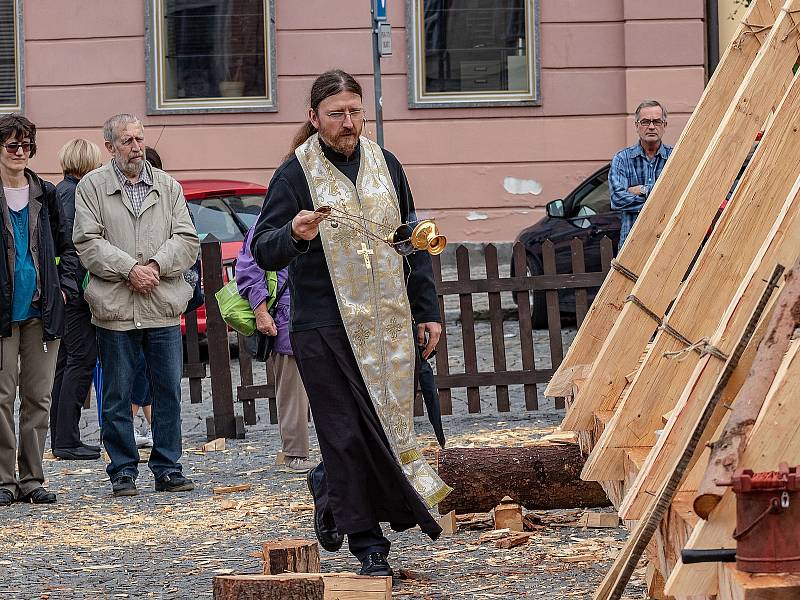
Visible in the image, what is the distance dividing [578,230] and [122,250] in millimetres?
6215

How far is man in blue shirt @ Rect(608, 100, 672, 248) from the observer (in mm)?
9250

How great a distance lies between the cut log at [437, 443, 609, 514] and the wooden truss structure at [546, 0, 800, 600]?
47cm

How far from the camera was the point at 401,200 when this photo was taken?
575 centimetres

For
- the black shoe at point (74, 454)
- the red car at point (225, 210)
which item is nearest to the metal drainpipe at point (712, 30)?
the red car at point (225, 210)

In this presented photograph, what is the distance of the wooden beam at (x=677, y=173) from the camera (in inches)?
223

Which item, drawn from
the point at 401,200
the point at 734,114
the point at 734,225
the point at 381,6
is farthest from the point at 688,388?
the point at 381,6

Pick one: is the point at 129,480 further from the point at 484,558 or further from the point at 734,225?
the point at 734,225

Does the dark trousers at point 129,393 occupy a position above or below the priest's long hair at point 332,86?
below

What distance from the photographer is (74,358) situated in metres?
8.55

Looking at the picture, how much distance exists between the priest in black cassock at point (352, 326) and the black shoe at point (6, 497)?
8.14ft

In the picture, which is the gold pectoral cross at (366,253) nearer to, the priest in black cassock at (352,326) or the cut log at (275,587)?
the priest in black cassock at (352,326)

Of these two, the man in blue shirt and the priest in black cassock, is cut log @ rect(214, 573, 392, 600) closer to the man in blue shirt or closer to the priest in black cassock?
the priest in black cassock

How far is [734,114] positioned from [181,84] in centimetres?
1179

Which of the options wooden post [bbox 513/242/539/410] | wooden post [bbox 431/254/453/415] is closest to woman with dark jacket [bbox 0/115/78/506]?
wooden post [bbox 431/254/453/415]
